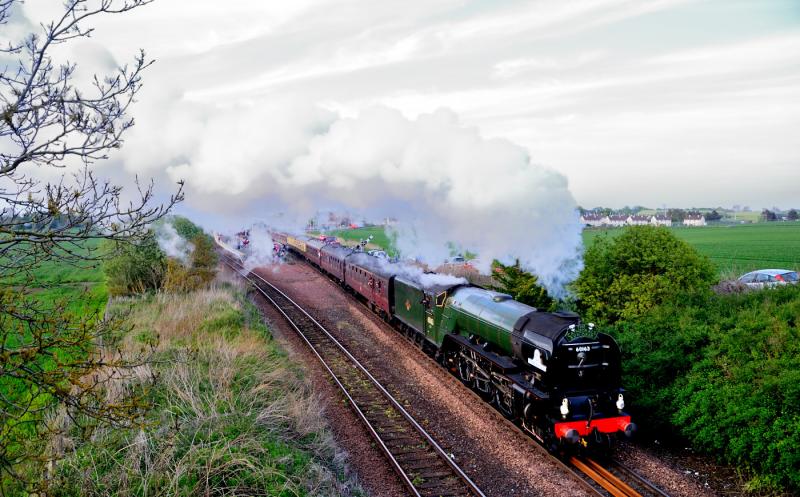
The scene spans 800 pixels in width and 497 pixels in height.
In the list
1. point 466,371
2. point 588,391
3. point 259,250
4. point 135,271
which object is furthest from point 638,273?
point 259,250

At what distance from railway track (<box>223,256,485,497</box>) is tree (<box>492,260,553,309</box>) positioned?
583cm

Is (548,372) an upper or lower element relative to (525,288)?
lower

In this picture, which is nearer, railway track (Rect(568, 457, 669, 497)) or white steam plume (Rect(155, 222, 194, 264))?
railway track (Rect(568, 457, 669, 497))

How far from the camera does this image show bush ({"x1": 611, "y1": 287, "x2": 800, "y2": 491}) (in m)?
9.49

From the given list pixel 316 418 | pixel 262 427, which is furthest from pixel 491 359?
pixel 262 427

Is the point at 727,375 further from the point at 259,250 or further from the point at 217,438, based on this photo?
the point at 259,250

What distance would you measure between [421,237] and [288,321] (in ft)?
23.9

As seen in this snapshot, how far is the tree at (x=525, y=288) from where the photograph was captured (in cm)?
1825

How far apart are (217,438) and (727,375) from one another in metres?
9.90

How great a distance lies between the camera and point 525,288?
59.9 feet

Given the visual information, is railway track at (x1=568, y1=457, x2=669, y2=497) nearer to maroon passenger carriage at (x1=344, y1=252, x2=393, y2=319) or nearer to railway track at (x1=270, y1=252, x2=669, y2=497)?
railway track at (x1=270, y1=252, x2=669, y2=497)

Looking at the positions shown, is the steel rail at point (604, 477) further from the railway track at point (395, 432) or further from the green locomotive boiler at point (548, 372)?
the railway track at point (395, 432)

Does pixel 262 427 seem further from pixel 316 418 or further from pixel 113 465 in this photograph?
pixel 113 465

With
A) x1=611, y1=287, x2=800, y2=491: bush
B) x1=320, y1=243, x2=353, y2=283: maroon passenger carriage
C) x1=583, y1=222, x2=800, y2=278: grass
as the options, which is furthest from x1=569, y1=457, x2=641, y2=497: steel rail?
x1=583, y1=222, x2=800, y2=278: grass
